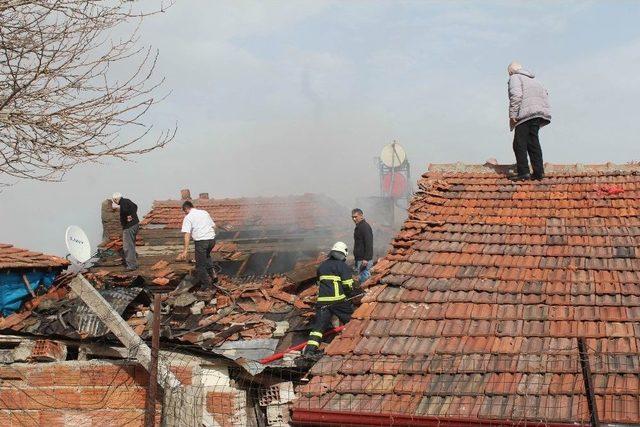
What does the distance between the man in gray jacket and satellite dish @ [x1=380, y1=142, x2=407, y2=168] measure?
15568 millimetres

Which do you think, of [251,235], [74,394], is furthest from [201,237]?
[74,394]

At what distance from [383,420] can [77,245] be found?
33.0ft

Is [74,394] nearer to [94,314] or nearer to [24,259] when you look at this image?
[94,314]

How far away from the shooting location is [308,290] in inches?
491

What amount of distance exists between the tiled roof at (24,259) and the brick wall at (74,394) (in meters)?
3.56

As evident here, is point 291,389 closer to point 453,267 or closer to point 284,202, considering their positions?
point 453,267

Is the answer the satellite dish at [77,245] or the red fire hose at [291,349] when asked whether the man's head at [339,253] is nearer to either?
the red fire hose at [291,349]

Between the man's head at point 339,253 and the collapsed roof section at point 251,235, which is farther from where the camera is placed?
the collapsed roof section at point 251,235

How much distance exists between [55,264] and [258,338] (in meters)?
4.55

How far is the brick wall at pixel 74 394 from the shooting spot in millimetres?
8680

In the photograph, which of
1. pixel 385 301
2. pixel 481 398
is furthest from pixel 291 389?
pixel 481 398

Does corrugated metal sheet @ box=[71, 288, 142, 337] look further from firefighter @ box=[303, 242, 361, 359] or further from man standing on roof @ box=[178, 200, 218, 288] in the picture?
firefighter @ box=[303, 242, 361, 359]

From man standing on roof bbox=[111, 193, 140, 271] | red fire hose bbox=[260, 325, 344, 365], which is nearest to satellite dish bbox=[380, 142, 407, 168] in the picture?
man standing on roof bbox=[111, 193, 140, 271]

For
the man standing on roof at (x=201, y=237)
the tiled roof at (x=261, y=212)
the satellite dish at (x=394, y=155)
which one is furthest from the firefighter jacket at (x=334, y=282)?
the satellite dish at (x=394, y=155)
